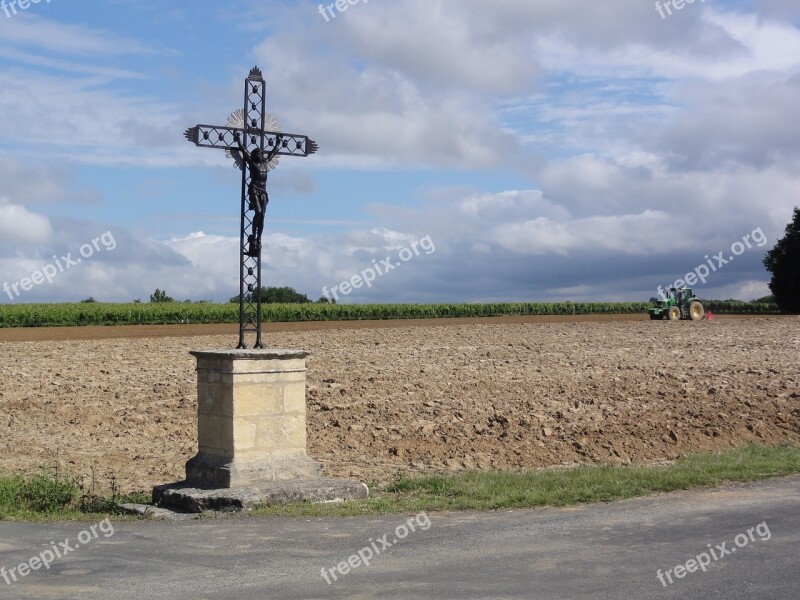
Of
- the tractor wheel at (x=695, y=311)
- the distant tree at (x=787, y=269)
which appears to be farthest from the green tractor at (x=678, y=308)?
the distant tree at (x=787, y=269)

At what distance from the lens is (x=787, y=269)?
72.1 meters

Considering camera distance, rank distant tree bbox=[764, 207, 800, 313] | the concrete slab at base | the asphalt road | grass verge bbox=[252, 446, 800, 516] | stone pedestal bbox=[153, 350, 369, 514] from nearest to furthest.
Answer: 1. the asphalt road
2. the concrete slab at base
3. grass verge bbox=[252, 446, 800, 516]
4. stone pedestal bbox=[153, 350, 369, 514]
5. distant tree bbox=[764, 207, 800, 313]

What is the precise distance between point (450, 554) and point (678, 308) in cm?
4413

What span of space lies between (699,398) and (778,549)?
1200cm

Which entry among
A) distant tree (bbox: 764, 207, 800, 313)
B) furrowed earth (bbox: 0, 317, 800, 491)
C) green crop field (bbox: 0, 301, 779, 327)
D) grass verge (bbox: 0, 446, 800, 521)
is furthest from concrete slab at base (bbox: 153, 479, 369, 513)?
distant tree (bbox: 764, 207, 800, 313)

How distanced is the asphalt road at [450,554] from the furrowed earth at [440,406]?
147 inches

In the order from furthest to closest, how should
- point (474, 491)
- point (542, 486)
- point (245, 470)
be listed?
point (542, 486) → point (474, 491) → point (245, 470)

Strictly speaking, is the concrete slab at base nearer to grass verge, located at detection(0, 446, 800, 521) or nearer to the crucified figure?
grass verge, located at detection(0, 446, 800, 521)

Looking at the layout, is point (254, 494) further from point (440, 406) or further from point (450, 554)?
point (440, 406)

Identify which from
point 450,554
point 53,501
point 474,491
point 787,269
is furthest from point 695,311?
A: point 450,554

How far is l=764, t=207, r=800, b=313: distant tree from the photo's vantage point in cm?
7144

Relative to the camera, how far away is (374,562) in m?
7.74

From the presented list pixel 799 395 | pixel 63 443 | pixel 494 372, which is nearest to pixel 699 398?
pixel 799 395

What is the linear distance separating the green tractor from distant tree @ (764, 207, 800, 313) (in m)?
24.6
